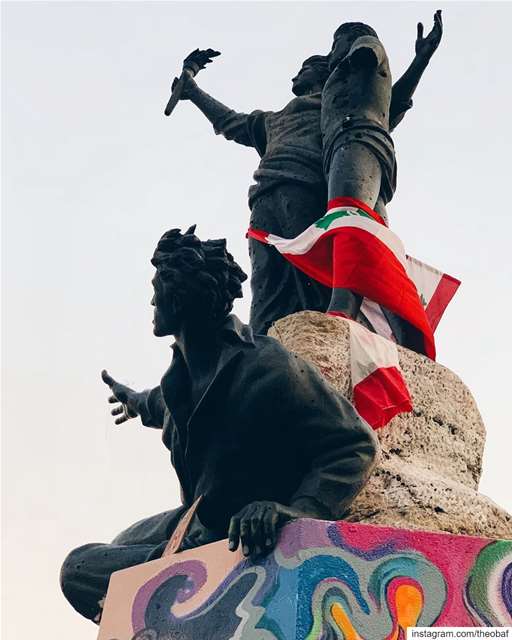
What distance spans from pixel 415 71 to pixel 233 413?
3.13 m

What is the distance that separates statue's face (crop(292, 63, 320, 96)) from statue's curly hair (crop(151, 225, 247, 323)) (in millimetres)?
2974

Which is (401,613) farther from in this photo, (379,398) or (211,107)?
(211,107)

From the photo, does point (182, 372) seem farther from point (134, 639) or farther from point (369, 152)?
point (369, 152)

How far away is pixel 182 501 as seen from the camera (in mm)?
3674

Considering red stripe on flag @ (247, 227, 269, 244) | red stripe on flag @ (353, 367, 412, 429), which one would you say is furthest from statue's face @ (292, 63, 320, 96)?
red stripe on flag @ (353, 367, 412, 429)

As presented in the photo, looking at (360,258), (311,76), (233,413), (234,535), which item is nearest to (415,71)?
(311,76)

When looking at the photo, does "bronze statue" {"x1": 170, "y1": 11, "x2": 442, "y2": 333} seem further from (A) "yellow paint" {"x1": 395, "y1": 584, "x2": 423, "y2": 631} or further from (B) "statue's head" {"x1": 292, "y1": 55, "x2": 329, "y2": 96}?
(A) "yellow paint" {"x1": 395, "y1": 584, "x2": 423, "y2": 631}

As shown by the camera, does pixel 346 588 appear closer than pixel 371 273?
Yes

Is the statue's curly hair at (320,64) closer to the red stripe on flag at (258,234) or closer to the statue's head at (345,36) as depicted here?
the statue's head at (345,36)

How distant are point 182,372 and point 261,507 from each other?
0.66 metres

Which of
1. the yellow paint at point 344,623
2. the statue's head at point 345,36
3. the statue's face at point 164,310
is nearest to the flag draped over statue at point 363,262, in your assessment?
the statue's head at point 345,36

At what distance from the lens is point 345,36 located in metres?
6.01

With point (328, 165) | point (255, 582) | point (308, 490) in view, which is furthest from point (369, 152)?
point (255, 582)

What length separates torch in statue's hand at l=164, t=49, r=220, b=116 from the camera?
7.19 meters
